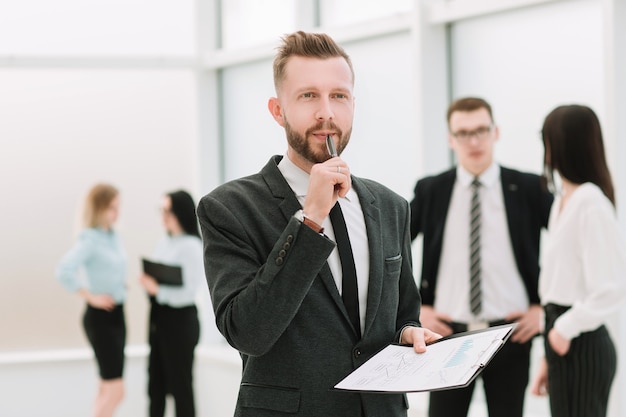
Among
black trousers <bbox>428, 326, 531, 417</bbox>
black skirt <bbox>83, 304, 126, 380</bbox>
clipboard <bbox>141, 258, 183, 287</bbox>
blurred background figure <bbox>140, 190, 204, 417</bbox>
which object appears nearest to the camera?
black trousers <bbox>428, 326, 531, 417</bbox>

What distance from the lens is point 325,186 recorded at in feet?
5.13

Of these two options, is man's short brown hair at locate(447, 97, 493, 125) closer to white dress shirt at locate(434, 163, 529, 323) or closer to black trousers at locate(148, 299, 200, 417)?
white dress shirt at locate(434, 163, 529, 323)

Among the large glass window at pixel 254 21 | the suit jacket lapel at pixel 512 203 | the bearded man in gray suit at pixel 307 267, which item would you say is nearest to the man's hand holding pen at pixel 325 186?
the bearded man in gray suit at pixel 307 267

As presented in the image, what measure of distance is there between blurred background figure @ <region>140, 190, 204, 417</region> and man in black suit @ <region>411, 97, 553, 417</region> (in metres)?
2.03

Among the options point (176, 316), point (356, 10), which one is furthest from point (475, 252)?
point (356, 10)

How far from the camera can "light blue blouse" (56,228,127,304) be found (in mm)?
5812

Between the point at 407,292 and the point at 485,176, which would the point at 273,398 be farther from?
the point at 485,176

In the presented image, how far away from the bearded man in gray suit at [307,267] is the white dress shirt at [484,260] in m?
1.90

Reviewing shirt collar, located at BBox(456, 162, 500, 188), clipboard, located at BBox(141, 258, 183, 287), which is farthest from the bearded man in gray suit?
clipboard, located at BBox(141, 258, 183, 287)

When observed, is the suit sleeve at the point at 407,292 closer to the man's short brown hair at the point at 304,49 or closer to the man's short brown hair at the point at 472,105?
the man's short brown hair at the point at 304,49

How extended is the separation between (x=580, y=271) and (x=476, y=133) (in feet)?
2.64

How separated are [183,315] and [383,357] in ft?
12.8

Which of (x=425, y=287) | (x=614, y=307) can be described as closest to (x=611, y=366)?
(x=614, y=307)

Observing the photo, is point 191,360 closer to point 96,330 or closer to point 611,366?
point 96,330
